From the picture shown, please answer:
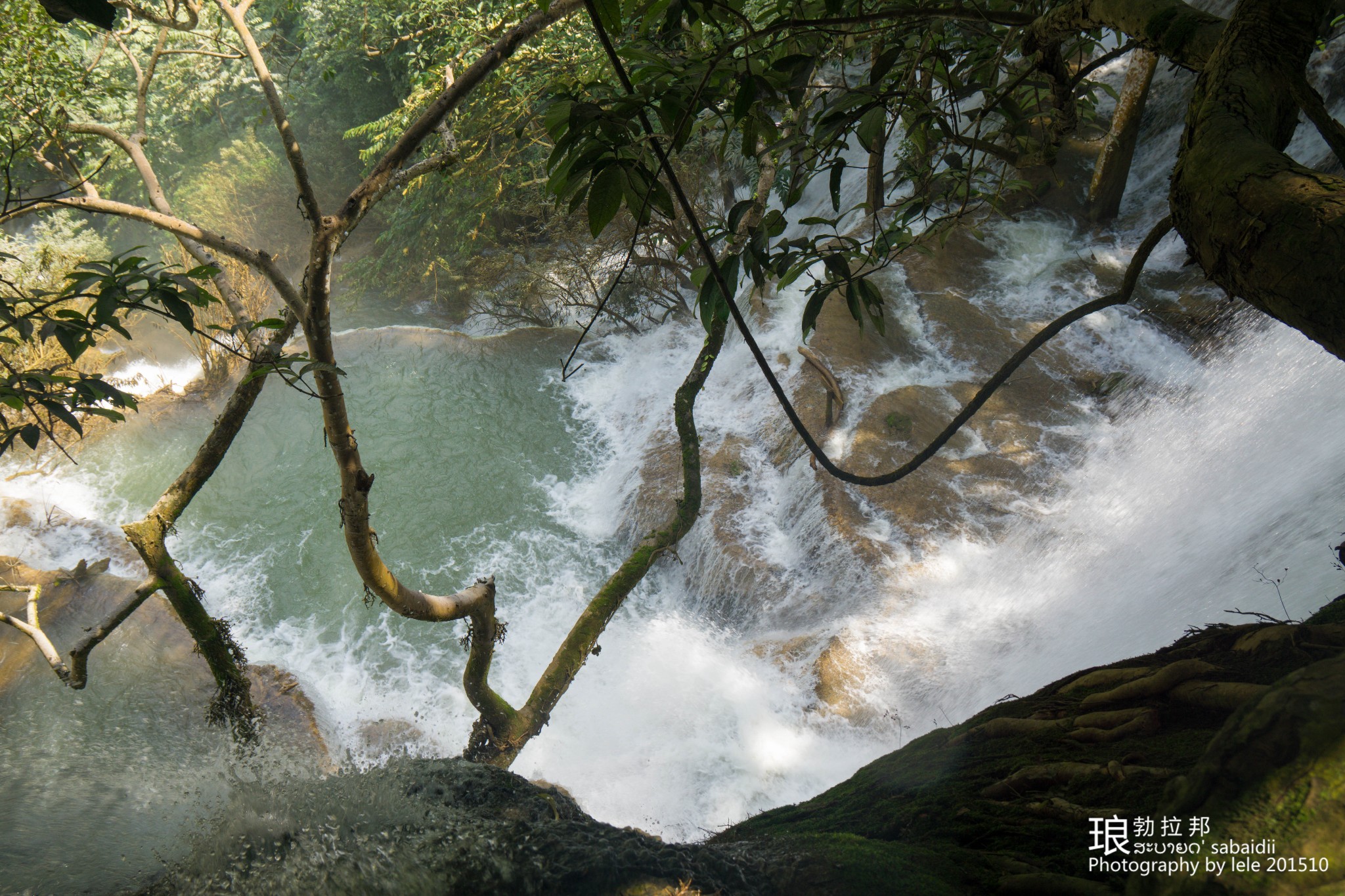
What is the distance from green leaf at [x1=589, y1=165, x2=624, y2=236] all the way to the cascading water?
262cm

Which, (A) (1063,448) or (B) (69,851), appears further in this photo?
(A) (1063,448)

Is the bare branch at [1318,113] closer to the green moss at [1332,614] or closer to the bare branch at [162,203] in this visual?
the green moss at [1332,614]

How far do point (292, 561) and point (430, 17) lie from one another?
666 centimetres

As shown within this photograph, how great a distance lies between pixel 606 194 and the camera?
1039 mm

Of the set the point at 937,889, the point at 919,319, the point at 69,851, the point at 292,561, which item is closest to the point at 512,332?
the point at 292,561

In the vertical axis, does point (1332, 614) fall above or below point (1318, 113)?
below

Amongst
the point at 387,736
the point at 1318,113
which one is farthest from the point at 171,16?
the point at 387,736

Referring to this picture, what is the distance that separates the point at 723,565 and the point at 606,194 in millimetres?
5646

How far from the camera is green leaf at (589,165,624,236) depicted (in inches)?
40.5

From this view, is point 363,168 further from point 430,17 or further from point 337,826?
point 337,826

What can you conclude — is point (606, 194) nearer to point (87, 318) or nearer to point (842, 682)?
point (87, 318)

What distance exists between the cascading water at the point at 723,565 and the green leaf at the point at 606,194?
8.58ft

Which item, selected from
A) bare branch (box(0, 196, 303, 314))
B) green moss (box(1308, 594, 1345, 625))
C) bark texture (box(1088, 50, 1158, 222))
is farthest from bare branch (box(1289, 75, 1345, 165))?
bark texture (box(1088, 50, 1158, 222))

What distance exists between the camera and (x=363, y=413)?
978 centimetres
